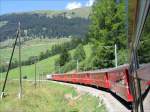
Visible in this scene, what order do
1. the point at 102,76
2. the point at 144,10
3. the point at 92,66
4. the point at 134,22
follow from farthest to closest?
1. the point at 92,66
2. the point at 102,76
3. the point at 134,22
4. the point at 144,10

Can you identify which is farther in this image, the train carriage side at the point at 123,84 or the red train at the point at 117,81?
the red train at the point at 117,81

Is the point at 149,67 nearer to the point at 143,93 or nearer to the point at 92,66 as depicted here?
the point at 143,93

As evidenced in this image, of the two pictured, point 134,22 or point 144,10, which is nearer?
point 144,10

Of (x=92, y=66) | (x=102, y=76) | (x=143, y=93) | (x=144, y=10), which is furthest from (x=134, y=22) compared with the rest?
(x=92, y=66)

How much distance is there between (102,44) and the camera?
67188mm

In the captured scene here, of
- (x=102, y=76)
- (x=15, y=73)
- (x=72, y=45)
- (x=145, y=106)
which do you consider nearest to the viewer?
(x=145, y=106)

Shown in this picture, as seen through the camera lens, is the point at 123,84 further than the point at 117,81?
No

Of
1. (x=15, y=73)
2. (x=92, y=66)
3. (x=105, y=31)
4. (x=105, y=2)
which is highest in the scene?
(x=105, y=2)

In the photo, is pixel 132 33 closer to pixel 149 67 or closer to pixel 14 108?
pixel 149 67

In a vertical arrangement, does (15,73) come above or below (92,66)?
below

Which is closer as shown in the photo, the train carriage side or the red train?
the train carriage side

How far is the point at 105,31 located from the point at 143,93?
64496mm

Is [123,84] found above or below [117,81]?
above

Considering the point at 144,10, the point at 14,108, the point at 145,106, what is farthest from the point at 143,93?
the point at 14,108
